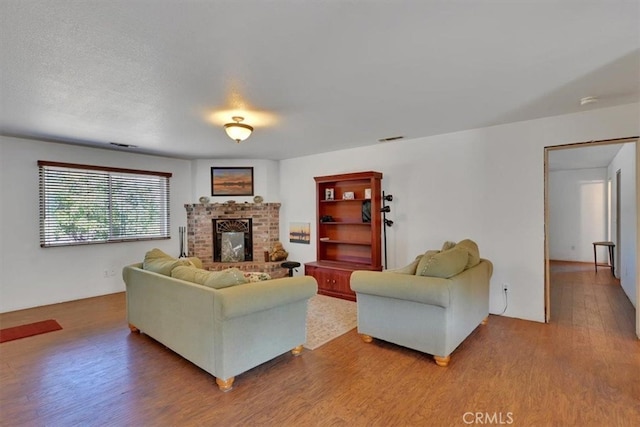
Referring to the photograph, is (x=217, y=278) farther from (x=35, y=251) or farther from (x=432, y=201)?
(x=35, y=251)

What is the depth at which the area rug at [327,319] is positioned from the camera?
339cm

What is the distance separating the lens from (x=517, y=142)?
12.8 ft

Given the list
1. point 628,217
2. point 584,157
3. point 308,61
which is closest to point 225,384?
point 308,61

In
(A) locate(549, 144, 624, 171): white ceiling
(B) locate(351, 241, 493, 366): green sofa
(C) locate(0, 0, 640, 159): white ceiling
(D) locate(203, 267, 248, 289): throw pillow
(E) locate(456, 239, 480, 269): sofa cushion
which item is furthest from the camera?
(A) locate(549, 144, 624, 171): white ceiling

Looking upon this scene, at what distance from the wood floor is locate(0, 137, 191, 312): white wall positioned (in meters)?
1.58

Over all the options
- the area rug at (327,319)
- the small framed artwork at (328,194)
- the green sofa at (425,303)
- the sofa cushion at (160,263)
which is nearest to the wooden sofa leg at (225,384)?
the area rug at (327,319)

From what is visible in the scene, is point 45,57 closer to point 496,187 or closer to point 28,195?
point 28,195

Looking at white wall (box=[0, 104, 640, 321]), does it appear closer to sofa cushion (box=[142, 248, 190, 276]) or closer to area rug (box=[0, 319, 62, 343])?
area rug (box=[0, 319, 62, 343])

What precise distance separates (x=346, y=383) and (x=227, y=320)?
1037 mm

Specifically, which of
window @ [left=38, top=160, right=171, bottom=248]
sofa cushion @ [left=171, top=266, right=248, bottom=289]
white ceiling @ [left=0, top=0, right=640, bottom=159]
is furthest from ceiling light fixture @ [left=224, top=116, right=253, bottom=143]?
window @ [left=38, top=160, right=171, bottom=248]

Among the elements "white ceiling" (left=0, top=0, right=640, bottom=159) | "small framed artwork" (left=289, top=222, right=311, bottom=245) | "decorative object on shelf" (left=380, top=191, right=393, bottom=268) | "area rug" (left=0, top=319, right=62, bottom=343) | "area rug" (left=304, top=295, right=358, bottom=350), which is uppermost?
"white ceiling" (left=0, top=0, right=640, bottom=159)

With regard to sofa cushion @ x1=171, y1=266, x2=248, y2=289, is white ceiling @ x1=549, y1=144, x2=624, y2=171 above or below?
above

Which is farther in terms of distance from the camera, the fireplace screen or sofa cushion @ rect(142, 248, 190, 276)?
the fireplace screen

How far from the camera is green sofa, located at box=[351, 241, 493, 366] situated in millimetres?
2709
